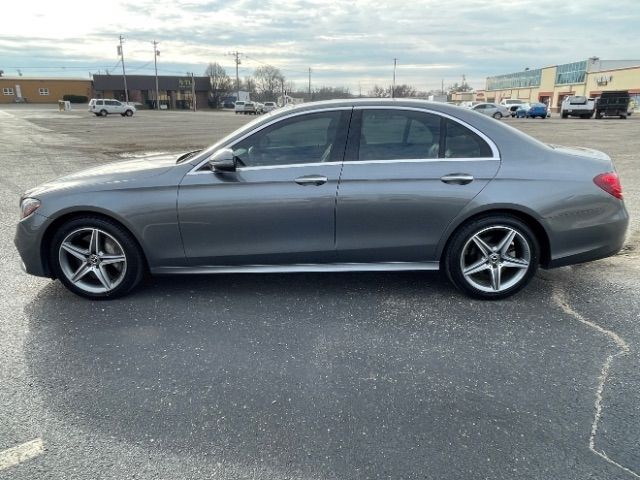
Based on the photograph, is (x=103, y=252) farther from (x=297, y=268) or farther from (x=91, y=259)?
(x=297, y=268)

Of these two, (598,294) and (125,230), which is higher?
(125,230)

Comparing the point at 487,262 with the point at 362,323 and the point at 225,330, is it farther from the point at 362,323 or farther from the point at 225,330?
the point at 225,330

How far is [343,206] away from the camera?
142 inches

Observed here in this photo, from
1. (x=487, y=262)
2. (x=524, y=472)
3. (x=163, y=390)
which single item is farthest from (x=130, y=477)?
(x=487, y=262)

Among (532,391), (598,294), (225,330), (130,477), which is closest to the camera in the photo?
(130,477)

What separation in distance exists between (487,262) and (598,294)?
1058 mm

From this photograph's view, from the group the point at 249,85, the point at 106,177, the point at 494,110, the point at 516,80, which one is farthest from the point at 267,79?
the point at 106,177

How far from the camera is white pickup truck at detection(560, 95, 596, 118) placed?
3828 centimetres

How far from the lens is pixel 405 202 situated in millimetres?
3604

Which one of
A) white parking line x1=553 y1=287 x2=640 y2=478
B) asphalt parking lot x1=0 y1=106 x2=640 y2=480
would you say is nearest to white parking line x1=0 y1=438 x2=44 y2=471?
asphalt parking lot x1=0 y1=106 x2=640 y2=480

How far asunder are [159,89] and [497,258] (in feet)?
311

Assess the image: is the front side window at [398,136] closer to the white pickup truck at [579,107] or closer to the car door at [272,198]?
the car door at [272,198]

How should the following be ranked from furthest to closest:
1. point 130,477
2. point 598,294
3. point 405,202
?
1. point 598,294
2. point 405,202
3. point 130,477

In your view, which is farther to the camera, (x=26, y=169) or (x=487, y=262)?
(x=26, y=169)
